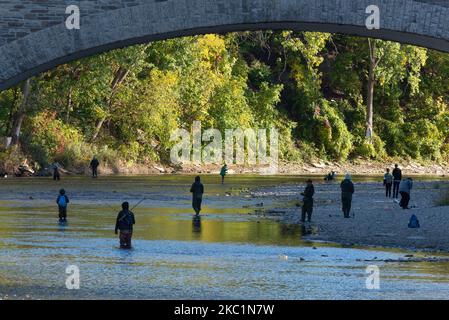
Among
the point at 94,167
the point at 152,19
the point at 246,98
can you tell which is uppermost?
the point at 246,98

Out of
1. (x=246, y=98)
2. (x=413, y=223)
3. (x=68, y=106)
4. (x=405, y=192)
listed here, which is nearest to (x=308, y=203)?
(x=413, y=223)

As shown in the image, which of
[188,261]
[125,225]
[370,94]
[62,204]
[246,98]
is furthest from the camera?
[370,94]

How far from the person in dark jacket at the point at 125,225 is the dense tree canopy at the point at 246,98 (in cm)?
4629

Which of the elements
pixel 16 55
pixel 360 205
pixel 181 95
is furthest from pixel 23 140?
pixel 16 55

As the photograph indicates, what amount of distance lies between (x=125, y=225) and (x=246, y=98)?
6236 centimetres

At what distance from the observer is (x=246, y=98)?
89875 mm

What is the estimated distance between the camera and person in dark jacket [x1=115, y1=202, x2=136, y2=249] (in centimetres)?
2738

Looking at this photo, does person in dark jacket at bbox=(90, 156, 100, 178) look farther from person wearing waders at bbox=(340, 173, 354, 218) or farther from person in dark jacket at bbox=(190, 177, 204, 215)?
person wearing waders at bbox=(340, 173, 354, 218)

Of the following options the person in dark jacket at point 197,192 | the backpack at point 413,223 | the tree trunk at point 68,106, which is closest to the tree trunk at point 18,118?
the tree trunk at point 68,106

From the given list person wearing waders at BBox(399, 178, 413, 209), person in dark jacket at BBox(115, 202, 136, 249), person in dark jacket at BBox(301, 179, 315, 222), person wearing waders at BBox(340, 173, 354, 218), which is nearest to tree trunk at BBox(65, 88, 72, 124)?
person wearing waders at BBox(399, 178, 413, 209)

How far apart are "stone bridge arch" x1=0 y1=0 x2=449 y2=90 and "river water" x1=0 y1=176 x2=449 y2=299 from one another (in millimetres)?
4194

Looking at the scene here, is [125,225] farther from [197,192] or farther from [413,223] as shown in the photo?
[197,192]

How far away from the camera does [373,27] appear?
24.5 metres
